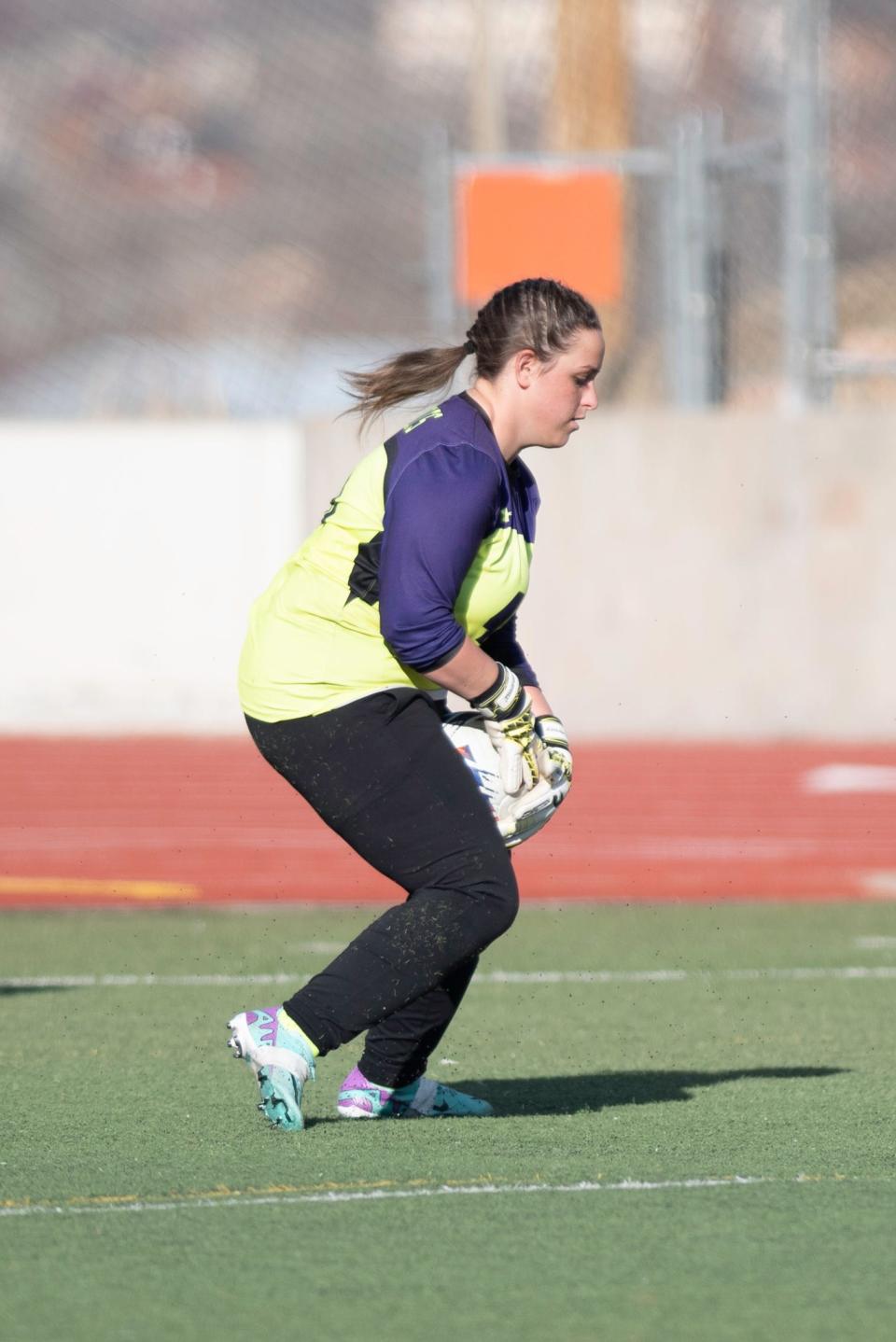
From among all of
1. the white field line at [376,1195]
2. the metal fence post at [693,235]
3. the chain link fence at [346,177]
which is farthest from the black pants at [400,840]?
the metal fence post at [693,235]

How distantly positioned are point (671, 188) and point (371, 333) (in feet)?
32.4

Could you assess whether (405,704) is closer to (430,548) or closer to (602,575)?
(430,548)

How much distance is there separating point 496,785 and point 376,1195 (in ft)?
3.16

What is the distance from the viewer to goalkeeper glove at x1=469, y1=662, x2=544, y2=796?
16.2 feet

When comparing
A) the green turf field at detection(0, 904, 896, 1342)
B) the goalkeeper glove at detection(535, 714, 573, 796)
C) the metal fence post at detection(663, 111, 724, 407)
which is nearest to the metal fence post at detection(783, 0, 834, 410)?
the metal fence post at detection(663, 111, 724, 407)

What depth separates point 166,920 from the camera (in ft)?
29.7

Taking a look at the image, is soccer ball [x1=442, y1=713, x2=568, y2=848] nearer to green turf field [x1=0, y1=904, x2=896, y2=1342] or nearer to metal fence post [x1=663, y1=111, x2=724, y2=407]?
green turf field [x1=0, y1=904, x2=896, y2=1342]

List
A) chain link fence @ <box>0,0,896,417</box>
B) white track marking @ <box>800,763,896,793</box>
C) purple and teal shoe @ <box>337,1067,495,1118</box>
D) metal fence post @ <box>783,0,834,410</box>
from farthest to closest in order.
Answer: chain link fence @ <box>0,0,896,417</box> < metal fence post @ <box>783,0,834,410</box> < white track marking @ <box>800,763,896,793</box> < purple and teal shoe @ <box>337,1067,495,1118</box>

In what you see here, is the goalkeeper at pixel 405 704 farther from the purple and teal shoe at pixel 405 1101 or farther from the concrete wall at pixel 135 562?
the concrete wall at pixel 135 562

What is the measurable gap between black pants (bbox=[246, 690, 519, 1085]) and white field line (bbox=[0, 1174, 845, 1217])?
21.8 inches

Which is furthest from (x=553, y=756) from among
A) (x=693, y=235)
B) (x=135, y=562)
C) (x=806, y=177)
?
(x=135, y=562)

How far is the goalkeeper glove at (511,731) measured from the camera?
4949mm

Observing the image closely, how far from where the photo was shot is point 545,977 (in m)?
7.76

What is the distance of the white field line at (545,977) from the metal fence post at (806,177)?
6.16 m
